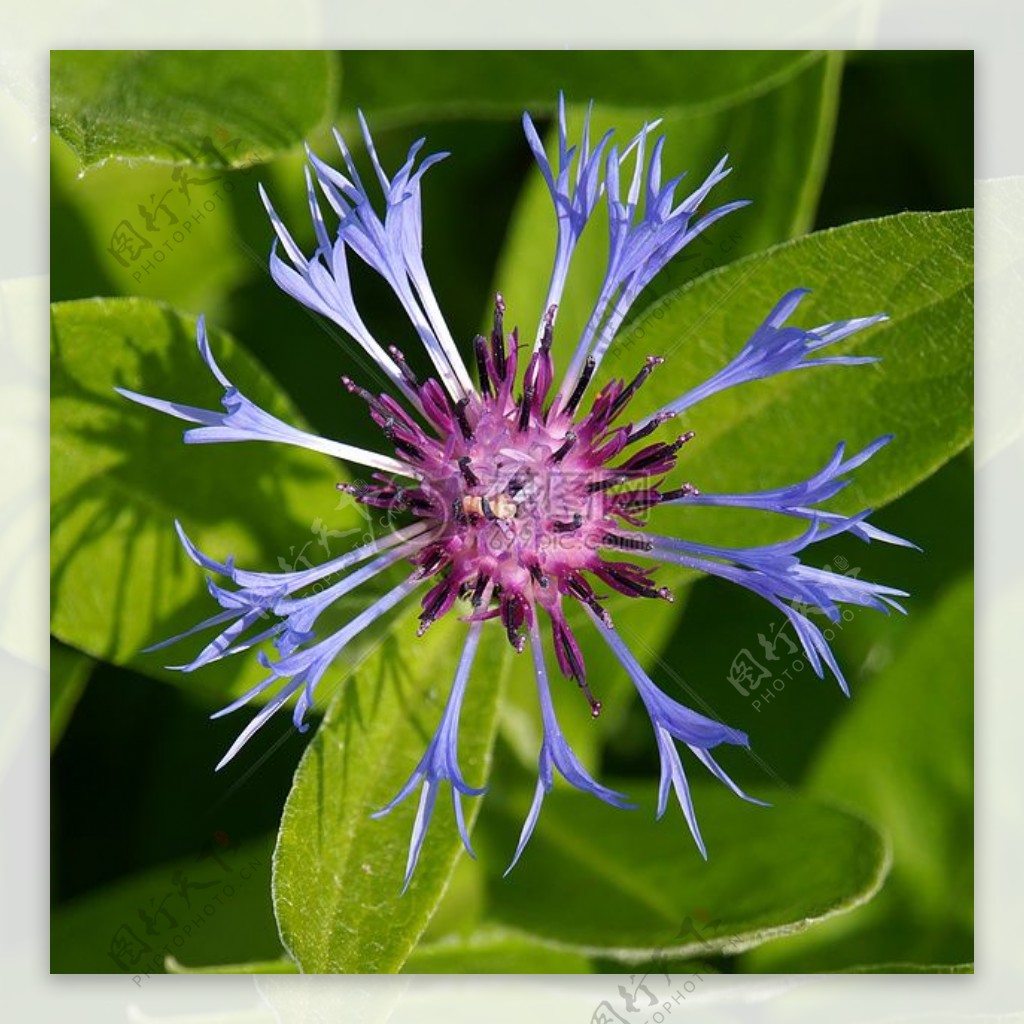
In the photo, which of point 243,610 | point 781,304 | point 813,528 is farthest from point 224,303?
point 813,528

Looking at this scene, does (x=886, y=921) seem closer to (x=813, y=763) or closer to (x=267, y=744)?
(x=813, y=763)

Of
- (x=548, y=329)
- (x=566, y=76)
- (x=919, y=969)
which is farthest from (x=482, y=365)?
(x=919, y=969)

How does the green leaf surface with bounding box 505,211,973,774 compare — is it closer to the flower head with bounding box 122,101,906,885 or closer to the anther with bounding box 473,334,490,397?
the flower head with bounding box 122,101,906,885

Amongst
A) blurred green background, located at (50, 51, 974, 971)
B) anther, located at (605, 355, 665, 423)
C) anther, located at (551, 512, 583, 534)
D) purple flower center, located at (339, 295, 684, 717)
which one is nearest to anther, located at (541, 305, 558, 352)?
purple flower center, located at (339, 295, 684, 717)

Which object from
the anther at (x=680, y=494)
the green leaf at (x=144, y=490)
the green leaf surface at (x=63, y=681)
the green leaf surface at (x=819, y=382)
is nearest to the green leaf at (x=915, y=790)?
the green leaf surface at (x=819, y=382)

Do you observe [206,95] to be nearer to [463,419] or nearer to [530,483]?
[463,419]
